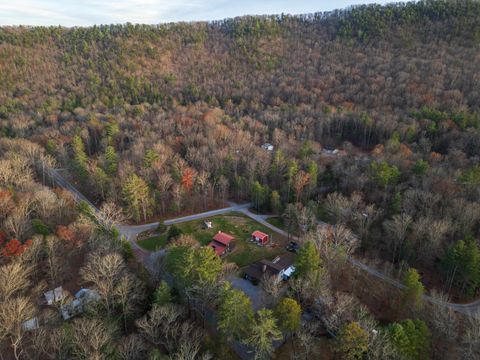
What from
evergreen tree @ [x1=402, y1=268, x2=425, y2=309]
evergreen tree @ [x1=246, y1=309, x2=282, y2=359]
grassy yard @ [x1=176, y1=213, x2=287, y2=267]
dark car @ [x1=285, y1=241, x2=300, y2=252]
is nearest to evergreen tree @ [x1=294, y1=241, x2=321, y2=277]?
evergreen tree @ [x1=246, y1=309, x2=282, y2=359]

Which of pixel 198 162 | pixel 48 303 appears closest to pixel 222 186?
pixel 198 162

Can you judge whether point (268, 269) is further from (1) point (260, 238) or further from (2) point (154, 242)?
(2) point (154, 242)

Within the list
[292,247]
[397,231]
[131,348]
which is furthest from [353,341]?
[292,247]

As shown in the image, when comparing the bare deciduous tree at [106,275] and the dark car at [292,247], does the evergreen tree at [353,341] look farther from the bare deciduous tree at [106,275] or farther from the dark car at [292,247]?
the dark car at [292,247]

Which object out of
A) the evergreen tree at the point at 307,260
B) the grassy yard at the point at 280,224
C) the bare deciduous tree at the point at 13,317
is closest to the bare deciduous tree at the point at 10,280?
the bare deciduous tree at the point at 13,317

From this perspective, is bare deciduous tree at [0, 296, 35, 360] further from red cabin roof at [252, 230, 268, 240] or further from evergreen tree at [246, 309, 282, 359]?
red cabin roof at [252, 230, 268, 240]

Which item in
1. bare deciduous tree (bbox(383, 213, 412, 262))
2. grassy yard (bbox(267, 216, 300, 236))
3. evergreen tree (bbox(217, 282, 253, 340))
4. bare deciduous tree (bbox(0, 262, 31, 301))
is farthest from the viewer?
grassy yard (bbox(267, 216, 300, 236))
